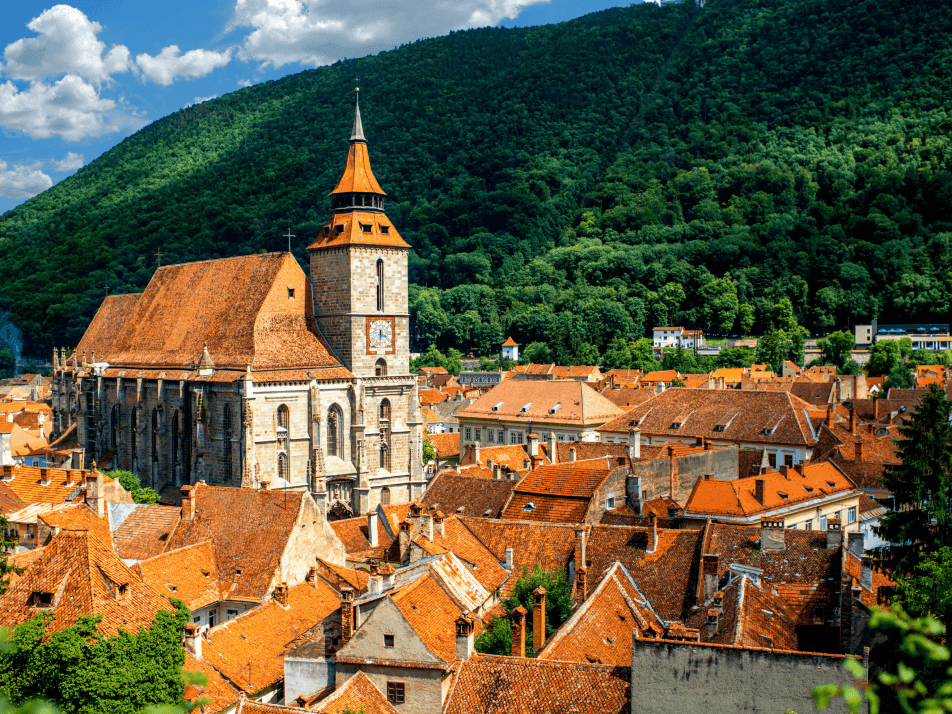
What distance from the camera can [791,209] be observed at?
19088 centimetres

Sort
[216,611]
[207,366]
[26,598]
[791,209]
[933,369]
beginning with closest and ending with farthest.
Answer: [26,598] → [216,611] → [207,366] → [933,369] → [791,209]

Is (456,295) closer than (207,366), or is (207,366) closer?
(207,366)

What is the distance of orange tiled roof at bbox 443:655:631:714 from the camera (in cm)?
1956

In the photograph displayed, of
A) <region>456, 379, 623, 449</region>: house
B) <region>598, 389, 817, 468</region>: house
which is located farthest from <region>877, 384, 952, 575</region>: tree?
<region>456, 379, 623, 449</region>: house

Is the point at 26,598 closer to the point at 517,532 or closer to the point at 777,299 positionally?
the point at 517,532

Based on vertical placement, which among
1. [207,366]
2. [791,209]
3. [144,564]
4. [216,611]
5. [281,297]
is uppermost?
[791,209]

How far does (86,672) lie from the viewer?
16266 millimetres

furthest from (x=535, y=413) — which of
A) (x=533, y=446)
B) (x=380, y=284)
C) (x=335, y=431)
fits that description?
(x=533, y=446)

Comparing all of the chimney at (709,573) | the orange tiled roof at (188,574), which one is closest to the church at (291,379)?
the orange tiled roof at (188,574)

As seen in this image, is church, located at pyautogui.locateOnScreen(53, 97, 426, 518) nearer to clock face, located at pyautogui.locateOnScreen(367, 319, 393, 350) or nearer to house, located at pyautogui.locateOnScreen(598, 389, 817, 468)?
clock face, located at pyautogui.locateOnScreen(367, 319, 393, 350)

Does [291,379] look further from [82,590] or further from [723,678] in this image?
[723,678]

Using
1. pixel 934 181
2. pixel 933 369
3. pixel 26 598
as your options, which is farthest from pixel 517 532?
pixel 934 181

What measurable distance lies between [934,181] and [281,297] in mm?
154339

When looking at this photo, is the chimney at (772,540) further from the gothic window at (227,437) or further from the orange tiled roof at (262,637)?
the gothic window at (227,437)
